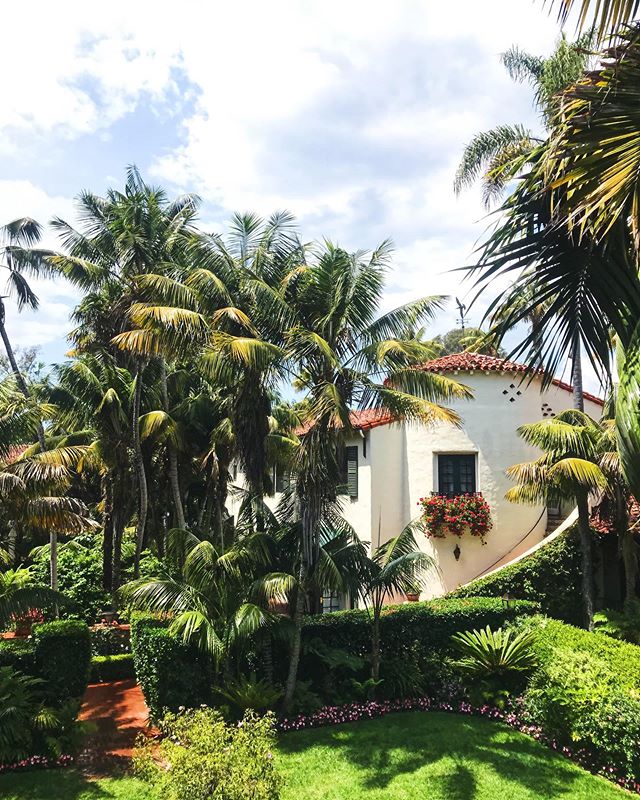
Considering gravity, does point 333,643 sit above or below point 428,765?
above

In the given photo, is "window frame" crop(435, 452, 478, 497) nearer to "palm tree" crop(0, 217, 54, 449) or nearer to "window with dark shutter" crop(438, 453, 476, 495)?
"window with dark shutter" crop(438, 453, 476, 495)

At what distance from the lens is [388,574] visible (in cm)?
1234

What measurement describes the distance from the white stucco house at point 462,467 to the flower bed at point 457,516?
1.12 ft

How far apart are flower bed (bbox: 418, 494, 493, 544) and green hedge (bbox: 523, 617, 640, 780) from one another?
5.47 metres

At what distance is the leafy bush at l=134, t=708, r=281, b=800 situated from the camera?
6344 mm

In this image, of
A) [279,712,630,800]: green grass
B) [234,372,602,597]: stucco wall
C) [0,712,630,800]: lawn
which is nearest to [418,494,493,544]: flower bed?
[234,372,602,597]: stucco wall

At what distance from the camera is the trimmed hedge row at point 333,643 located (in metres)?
11.5

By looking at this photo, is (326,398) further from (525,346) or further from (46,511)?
(525,346)

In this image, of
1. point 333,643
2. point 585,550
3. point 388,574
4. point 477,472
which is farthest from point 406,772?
point 477,472

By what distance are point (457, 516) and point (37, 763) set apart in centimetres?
1199

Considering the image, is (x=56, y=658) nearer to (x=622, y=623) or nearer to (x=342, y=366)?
(x=342, y=366)

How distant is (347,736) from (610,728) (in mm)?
4497

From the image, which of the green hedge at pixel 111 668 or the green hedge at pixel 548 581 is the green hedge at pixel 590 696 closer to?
the green hedge at pixel 548 581

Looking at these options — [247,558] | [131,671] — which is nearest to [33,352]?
[131,671]
